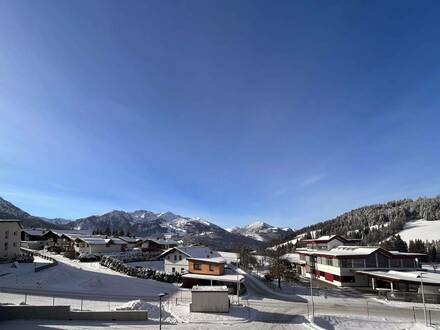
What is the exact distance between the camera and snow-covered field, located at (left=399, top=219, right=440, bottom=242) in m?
152

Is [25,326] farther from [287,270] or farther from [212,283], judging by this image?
[287,270]

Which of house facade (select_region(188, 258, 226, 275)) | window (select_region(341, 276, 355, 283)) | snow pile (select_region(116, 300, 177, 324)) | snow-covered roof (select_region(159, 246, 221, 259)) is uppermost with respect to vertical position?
snow-covered roof (select_region(159, 246, 221, 259))

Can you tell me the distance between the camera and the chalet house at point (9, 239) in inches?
2564

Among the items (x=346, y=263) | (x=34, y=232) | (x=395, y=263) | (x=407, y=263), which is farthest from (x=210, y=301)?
(x=34, y=232)

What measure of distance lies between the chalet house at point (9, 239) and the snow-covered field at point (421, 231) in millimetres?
160176

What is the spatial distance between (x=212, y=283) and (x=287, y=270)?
21.7m

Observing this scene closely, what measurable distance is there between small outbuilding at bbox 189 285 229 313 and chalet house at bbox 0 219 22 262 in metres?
47.5

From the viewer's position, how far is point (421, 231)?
165 metres

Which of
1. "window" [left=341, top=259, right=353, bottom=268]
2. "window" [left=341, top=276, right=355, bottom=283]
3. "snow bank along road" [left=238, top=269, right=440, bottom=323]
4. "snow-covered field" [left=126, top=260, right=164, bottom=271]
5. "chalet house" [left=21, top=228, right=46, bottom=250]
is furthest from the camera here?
"chalet house" [left=21, top=228, right=46, bottom=250]

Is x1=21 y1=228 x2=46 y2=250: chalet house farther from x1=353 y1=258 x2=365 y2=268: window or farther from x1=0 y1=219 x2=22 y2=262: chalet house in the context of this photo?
x1=353 y1=258 x2=365 y2=268: window

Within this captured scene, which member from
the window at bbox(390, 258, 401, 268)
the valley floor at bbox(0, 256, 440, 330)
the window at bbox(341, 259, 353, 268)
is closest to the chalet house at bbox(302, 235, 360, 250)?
the window at bbox(390, 258, 401, 268)

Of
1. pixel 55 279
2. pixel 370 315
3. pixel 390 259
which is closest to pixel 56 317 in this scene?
pixel 55 279

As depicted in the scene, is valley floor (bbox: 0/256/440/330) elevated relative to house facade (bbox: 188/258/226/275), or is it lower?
lower

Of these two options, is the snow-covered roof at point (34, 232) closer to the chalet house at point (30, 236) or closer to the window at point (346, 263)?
the chalet house at point (30, 236)
